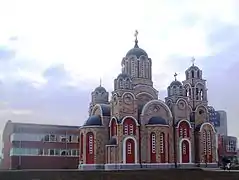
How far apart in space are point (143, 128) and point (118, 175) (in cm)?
1532

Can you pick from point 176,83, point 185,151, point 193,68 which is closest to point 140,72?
point 176,83

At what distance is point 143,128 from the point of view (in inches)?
1907

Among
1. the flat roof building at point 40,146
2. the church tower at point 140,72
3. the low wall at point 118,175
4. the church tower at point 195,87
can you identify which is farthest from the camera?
the church tower at point 195,87

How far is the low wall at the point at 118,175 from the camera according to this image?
1261 inches

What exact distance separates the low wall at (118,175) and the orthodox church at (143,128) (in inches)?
427

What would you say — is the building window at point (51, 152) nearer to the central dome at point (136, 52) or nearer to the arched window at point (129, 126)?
the arched window at point (129, 126)

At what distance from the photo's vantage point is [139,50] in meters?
54.1

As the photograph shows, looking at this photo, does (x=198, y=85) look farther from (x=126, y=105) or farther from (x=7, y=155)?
(x=7, y=155)

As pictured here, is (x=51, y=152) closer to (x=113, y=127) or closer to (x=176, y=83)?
(x=113, y=127)

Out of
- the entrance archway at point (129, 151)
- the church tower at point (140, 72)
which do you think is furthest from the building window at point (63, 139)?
the entrance archway at point (129, 151)

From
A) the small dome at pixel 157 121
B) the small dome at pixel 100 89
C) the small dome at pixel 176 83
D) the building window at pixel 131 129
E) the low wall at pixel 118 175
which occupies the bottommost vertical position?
the low wall at pixel 118 175

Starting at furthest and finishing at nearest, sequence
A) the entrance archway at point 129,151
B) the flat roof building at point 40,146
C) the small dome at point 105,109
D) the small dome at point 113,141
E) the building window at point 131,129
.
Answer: the flat roof building at point 40,146
the small dome at point 105,109
the building window at point 131,129
the small dome at point 113,141
the entrance archway at point 129,151

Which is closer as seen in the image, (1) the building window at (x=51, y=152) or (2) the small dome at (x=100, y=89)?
(1) the building window at (x=51, y=152)

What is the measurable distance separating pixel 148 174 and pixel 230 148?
5099 cm
